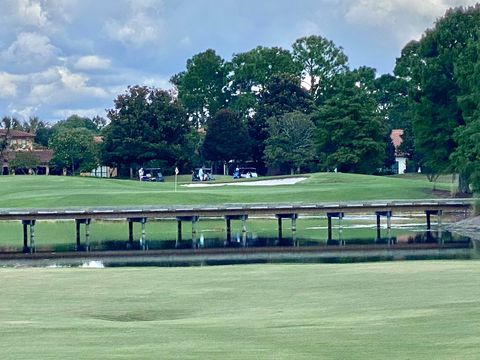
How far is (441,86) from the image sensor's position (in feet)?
297

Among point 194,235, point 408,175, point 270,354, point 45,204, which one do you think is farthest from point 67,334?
point 408,175

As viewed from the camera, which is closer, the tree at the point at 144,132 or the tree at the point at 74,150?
the tree at the point at 144,132

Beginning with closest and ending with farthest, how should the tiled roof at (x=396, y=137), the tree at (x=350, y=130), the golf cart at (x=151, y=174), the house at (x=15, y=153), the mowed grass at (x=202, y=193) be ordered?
the mowed grass at (x=202, y=193) < the tree at (x=350, y=130) < the golf cart at (x=151, y=174) < the house at (x=15, y=153) < the tiled roof at (x=396, y=137)

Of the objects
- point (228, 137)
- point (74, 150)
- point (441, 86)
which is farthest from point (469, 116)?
point (74, 150)

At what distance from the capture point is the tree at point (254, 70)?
15950 centimetres

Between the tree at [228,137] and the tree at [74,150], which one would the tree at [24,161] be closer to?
the tree at [74,150]

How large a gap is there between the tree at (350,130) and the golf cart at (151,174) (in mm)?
24488

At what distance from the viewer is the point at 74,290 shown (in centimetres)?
3462

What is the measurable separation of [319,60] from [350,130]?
47.3 meters

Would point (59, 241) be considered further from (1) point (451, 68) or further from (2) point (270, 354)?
(2) point (270, 354)

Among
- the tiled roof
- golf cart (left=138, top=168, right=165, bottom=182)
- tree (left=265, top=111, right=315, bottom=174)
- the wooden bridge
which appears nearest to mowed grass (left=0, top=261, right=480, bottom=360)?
the wooden bridge

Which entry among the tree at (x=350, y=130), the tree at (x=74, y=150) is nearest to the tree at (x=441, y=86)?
the tree at (x=350, y=130)

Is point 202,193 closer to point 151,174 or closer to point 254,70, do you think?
point 151,174

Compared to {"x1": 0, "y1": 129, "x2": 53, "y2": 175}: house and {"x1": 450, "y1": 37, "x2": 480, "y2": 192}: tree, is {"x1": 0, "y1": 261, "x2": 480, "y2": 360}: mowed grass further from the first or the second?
{"x1": 0, "y1": 129, "x2": 53, "y2": 175}: house
